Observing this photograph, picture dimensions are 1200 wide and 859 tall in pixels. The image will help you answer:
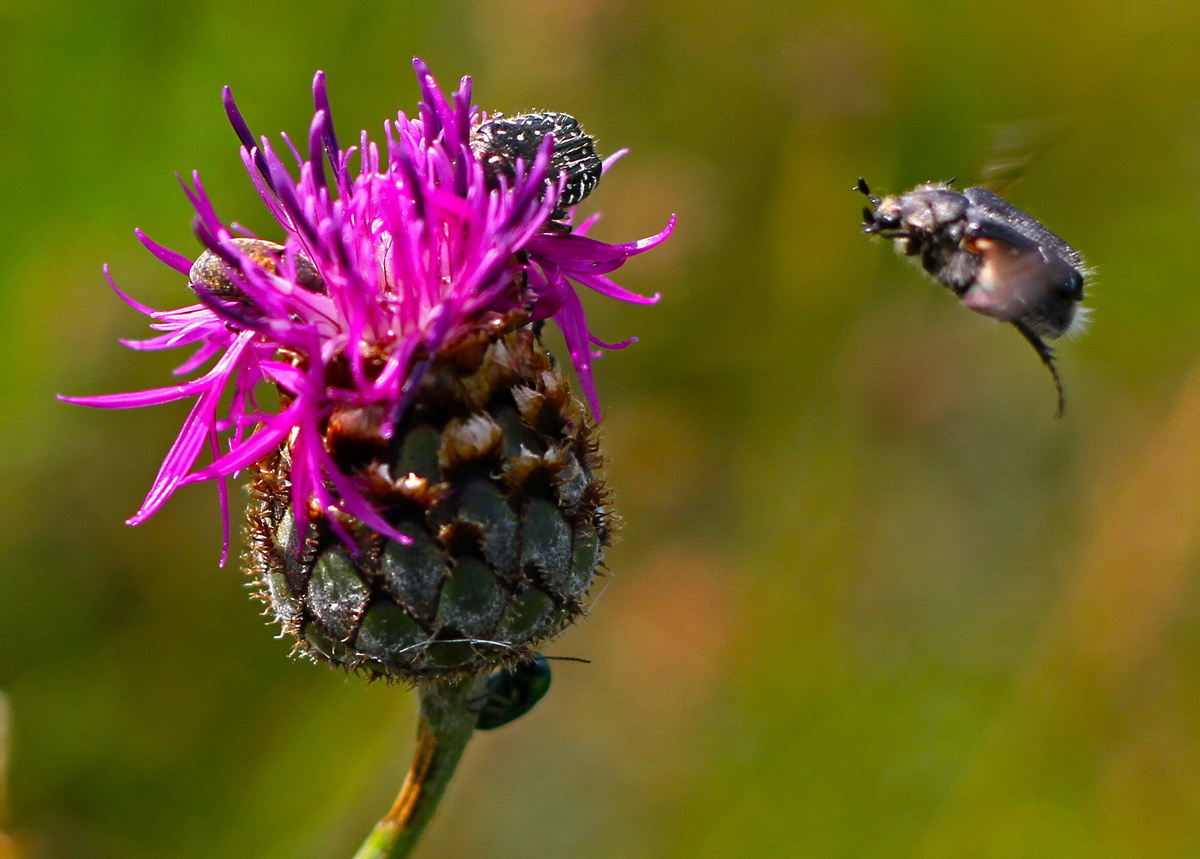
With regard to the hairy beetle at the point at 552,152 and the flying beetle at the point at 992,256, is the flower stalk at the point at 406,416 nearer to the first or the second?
the hairy beetle at the point at 552,152

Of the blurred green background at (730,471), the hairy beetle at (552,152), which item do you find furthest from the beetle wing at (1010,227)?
the blurred green background at (730,471)

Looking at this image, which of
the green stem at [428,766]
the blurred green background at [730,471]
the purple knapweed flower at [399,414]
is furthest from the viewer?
the blurred green background at [730,471]

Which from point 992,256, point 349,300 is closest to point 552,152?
point 349,300

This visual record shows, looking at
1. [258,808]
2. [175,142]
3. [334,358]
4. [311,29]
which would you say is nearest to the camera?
[334,358]

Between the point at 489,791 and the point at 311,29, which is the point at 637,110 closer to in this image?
the point at 311,29

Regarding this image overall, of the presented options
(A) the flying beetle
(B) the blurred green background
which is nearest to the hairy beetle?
(A) the flying beetle

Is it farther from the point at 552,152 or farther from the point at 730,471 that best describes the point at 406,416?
the point at 730,471

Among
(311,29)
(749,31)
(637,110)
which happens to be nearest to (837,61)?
(749,31)
